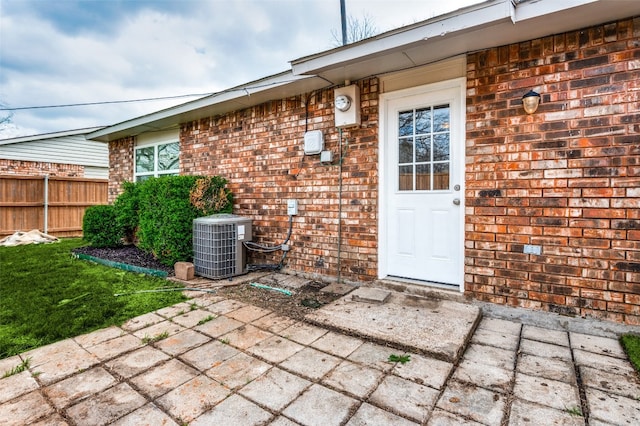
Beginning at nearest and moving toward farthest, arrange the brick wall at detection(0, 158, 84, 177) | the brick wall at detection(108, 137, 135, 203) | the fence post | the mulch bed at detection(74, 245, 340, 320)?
the mulch bed at detection(74, 245, 340, 320), the brick wall at detection(108, 137, 135, 203), the fence post, the brick wall at detection(0, 158, 84, 177)

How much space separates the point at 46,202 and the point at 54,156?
14.4 ft

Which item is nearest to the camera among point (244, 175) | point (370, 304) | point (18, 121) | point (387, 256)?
point (370, 304)

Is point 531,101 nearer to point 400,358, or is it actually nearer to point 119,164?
point 400,358

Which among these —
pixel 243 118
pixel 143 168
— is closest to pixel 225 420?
pixel 243 118

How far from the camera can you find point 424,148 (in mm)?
3566

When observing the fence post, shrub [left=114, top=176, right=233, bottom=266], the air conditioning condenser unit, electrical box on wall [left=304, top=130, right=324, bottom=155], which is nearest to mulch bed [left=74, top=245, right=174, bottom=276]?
shrub [left=114, top=176, right=233, bottom=266]

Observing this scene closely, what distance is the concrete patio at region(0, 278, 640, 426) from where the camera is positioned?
159 centimetres

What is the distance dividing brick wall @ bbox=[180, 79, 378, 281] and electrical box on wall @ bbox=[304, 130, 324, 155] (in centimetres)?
9

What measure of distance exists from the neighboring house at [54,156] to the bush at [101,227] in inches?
238

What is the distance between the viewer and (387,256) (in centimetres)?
378

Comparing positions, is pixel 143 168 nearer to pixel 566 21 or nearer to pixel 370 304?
pixel 370 304

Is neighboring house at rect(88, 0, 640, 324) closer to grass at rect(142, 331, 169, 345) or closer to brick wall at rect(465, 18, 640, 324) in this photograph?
brick wall at rect(465, 18, 640, 324)

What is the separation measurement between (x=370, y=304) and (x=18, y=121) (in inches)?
753

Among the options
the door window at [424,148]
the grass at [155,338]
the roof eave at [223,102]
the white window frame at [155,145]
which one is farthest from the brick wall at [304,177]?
the grass at [155,338]
